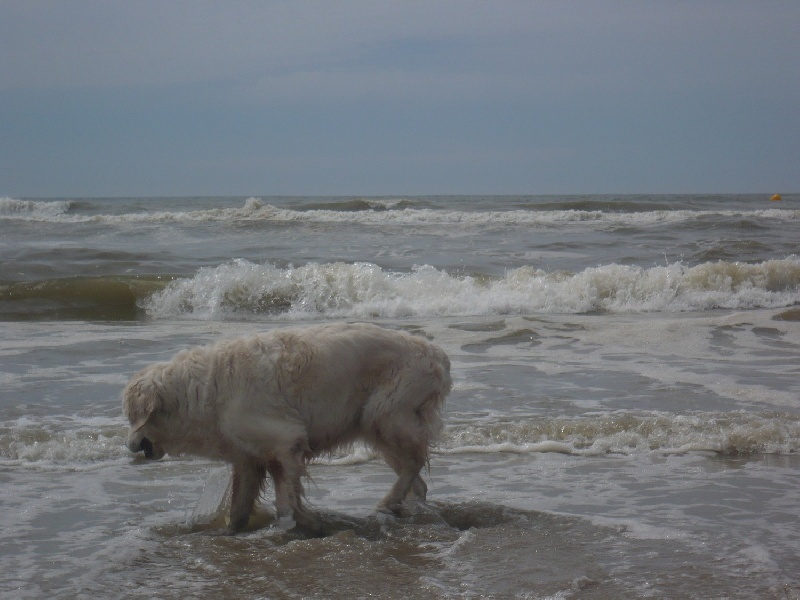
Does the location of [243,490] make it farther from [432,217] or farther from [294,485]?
[432,217]

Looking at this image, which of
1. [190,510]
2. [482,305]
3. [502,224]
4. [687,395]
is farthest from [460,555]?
[502,224]

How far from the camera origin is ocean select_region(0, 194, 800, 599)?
14.8 ft

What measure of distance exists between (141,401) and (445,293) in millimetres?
10833

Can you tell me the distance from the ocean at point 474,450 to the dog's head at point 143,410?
52 centimetres

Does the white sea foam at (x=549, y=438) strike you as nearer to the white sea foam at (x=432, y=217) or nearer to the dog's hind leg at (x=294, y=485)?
the dog's hind leg at (x=294, y=485)

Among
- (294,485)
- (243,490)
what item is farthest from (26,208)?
(294,485)

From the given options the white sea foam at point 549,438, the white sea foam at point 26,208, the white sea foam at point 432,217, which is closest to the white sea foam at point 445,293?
the white sea foam at point 549,438

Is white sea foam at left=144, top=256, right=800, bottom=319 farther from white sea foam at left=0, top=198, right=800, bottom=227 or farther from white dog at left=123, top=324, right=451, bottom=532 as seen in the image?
white sea foam at left=0, top=198, right=800, bottom=227

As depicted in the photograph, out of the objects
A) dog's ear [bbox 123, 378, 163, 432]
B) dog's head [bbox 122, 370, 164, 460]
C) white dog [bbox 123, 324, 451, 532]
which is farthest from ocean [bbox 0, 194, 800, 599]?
dog's ear [bbox 123, 378, 163, 432]

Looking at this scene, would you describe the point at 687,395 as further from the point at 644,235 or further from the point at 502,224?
the point at 502,224

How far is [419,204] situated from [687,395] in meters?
36.0

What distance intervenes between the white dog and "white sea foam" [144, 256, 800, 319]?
910 cm

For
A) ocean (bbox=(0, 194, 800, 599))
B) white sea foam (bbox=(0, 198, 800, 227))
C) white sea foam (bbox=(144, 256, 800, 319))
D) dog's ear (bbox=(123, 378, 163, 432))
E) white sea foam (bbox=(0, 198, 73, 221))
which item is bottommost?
ocean (bbox=(0, 194, 800, 599))

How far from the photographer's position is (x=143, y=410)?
17.0 ft
